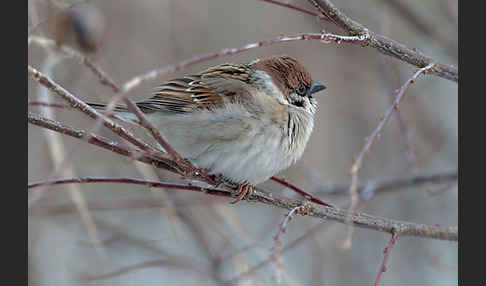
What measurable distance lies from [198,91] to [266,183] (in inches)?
114

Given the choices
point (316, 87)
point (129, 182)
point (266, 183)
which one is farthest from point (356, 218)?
point (266, 183)

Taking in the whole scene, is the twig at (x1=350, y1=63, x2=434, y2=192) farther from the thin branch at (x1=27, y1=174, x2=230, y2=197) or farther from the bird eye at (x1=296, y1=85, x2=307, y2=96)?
the bird eye at (x1=296, y1=85, x2=307, y2=96)

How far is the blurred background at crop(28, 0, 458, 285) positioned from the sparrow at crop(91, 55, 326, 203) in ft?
1.35

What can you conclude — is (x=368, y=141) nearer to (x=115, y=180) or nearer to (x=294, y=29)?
(x=115, y=180)

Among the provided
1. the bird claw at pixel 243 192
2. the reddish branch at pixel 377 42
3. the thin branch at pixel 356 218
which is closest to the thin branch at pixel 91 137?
the thin branch at pixel 356 218

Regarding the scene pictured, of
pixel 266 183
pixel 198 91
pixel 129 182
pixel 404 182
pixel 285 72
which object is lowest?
pixel 129 182

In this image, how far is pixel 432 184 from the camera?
3.89 metres

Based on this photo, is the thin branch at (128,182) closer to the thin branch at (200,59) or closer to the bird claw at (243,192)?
the bird claw at (243,192)

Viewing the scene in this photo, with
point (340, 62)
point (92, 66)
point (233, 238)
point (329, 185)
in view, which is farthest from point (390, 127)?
point (92, 66)

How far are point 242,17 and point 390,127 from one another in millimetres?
2430

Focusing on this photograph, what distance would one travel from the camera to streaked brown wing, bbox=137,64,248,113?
3.25 m

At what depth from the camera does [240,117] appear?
309cm

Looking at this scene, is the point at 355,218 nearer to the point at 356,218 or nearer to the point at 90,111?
the point at 356,218

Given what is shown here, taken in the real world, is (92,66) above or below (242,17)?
below
